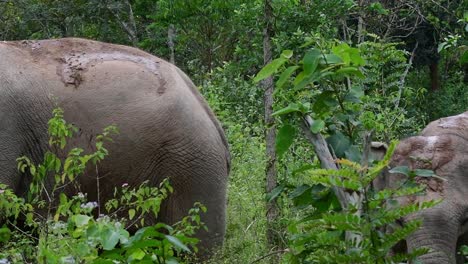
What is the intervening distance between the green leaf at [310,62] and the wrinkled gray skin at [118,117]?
264 cm

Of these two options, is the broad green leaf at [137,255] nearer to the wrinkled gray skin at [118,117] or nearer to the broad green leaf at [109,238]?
the broad green leaf at [109,238]

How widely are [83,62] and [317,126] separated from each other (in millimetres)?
2923

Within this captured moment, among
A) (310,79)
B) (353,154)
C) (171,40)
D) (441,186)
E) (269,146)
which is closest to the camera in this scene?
(310,79)

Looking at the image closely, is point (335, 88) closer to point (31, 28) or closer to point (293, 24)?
point (293, 24)

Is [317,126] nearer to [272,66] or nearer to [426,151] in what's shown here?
[272,66]

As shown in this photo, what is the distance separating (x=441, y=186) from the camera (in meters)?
5.52

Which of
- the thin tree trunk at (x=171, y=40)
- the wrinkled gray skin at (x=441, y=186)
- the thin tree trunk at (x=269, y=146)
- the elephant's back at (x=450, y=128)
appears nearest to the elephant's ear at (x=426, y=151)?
the wrinkled gray skin at (x=441, y=186)

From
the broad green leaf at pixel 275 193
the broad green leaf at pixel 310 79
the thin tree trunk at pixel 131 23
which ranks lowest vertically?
the thin tree trunk at pixel 131 23

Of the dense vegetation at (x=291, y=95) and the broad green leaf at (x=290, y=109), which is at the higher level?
the broad green leaf at (x=290, y=109)

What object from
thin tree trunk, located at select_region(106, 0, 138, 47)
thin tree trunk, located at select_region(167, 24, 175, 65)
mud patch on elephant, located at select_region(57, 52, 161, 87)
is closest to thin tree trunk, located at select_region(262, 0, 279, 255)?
mud patch on elephant, located at select_region(57, 52, 161, 87)

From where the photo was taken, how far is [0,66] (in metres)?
6.20

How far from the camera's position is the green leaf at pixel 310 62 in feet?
12.1

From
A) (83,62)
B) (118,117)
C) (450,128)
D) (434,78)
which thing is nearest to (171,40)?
(434,78)

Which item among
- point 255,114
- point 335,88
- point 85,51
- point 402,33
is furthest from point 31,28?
point 335,88
